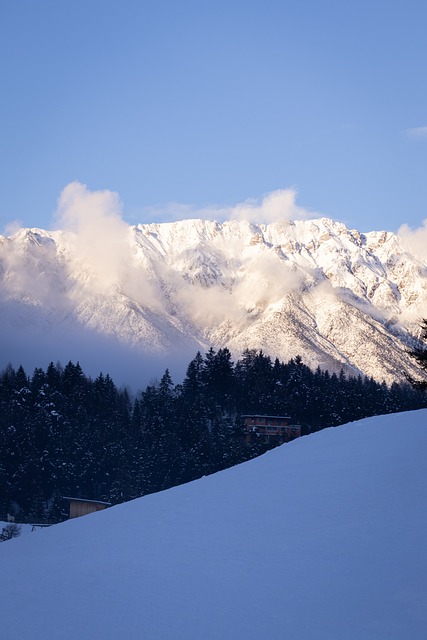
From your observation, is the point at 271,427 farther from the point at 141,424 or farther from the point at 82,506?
the point at 82,506

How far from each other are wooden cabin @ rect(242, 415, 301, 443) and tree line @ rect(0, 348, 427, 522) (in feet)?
7.49

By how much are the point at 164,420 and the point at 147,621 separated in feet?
267

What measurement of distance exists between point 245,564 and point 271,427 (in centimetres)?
8011

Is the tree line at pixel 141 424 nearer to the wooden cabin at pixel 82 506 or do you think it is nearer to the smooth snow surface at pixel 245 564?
the wooden cabin at pixel 82 506

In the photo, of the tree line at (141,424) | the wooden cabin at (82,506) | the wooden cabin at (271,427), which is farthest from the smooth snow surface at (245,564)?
the wooden cabin at (271,427)

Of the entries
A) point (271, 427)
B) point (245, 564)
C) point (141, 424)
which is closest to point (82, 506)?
point (141, 424)

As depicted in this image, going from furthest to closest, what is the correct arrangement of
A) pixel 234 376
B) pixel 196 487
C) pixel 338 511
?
pixel 234 376
pixel 196 487
pixel 338 511

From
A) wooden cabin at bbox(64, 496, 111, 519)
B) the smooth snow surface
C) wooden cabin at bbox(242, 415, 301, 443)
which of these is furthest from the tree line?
the smooth snow surface

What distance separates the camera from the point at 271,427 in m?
96.1

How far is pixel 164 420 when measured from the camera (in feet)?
312

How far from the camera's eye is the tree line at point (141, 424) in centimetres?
8062

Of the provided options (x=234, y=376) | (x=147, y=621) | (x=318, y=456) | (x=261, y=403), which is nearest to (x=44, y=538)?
(x=147, y=621)

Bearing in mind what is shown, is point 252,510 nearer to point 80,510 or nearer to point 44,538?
point 44,538

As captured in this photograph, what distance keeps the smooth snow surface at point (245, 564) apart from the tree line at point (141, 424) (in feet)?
185
